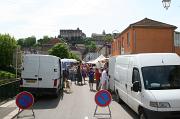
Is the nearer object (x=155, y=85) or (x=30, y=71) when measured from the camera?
(x=155, y=85)

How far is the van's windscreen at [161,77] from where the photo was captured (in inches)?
454

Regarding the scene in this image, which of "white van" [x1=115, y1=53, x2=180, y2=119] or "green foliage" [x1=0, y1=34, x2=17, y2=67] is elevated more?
"green foliage" [x1=0, y1=34, x2=17, y2=67]

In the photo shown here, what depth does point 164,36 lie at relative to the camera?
1754 inches

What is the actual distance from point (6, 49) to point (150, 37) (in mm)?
45521

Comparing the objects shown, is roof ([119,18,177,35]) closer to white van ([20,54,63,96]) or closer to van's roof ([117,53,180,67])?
white van ([20,54,63,96])

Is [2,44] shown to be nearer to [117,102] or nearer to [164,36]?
[164,36]

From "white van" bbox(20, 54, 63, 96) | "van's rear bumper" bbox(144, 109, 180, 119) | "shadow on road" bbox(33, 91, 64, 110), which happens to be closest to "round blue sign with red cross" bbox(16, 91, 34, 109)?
"shadow on road" bbox(33, 91, 64, 110)

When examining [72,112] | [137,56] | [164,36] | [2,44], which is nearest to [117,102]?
[72,112]

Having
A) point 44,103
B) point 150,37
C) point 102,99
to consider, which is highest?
point 150,37

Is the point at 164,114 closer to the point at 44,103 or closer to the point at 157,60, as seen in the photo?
the point at 157,60

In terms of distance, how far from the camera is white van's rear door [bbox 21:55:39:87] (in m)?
19.3

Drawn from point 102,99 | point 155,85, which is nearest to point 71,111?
point 102,99

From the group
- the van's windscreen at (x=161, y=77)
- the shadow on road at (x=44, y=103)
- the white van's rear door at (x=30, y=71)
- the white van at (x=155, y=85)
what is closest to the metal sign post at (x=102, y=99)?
the white van at (x=155, y=85)

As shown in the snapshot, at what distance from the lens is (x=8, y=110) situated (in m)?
14.8
